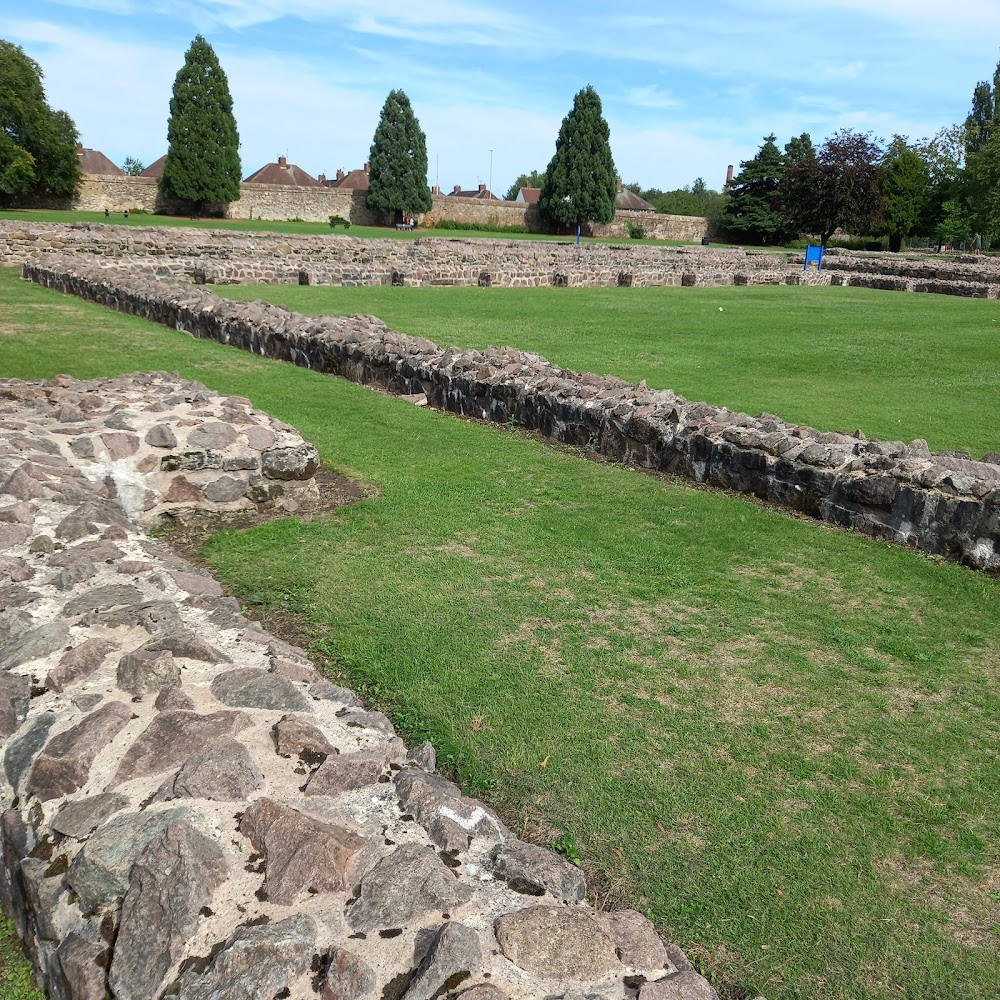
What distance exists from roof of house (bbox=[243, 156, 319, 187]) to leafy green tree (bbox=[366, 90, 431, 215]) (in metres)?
19.4

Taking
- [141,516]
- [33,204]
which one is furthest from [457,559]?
[33,204]

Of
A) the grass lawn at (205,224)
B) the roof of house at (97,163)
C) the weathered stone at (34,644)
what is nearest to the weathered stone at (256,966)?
the weathered stone at (34,644)

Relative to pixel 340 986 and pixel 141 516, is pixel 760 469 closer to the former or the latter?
pixel 141 516

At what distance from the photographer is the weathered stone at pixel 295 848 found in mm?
2178

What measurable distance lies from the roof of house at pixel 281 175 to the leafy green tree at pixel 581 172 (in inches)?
919

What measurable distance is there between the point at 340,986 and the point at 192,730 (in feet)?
3.31

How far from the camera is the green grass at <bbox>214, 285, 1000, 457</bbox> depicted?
909 cm

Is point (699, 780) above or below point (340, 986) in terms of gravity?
below

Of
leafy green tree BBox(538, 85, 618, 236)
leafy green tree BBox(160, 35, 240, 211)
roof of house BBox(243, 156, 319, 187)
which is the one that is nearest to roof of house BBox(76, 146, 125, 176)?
roof of house BBox(243, 156, 319, 187)

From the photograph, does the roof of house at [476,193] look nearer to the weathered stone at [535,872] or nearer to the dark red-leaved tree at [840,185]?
the dark red-leaved tree at [840,185]

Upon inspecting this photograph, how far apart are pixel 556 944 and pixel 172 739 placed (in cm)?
127

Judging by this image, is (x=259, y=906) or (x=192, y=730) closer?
(x=259, y=906)

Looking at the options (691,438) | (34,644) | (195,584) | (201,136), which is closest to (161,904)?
(34,644)

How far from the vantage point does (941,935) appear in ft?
8.46
